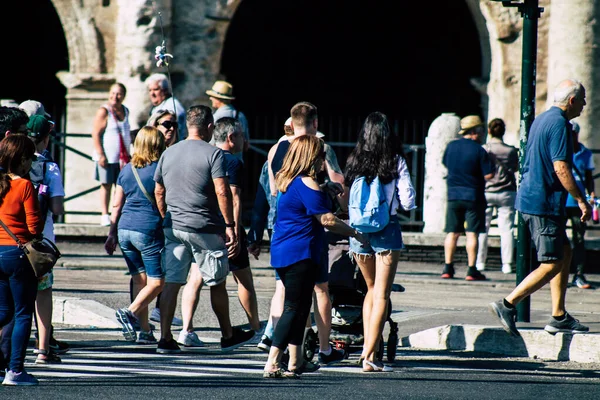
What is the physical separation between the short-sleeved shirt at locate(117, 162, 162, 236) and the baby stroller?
1.39m

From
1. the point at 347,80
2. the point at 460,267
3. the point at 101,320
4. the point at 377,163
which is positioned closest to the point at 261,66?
the point at 347,80

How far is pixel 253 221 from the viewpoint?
31.2ft

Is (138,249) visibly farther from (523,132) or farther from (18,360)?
(523,132)

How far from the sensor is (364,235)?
8273mm

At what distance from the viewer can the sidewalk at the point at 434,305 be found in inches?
353

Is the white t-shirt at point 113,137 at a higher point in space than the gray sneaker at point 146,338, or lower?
higher

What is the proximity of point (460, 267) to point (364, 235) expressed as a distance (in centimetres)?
703

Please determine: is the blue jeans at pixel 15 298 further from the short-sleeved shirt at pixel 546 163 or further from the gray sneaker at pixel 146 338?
the short-sleeved shirt at pixel 546 163

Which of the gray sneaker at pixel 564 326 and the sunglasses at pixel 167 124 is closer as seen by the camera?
the gray sneaker at pixel 564 326

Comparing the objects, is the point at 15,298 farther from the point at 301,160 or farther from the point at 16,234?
the point at 301,160

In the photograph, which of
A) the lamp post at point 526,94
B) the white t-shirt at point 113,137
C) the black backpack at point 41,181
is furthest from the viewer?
the white t-shirt at point 113,137

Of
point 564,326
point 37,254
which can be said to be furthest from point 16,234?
point 564,326

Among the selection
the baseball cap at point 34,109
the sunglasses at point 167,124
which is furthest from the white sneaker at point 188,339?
the baseball cap at point 34,109

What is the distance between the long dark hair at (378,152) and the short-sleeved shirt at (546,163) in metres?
1.18
